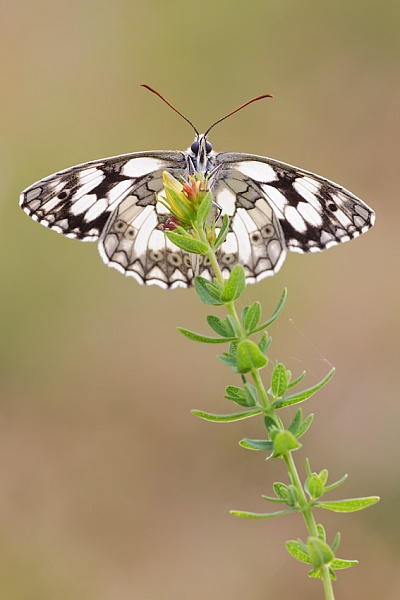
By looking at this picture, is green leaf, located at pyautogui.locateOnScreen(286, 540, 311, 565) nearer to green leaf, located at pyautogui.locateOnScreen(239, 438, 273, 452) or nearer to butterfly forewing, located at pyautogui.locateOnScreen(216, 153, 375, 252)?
green leaf, located at pyautogui.locateOnScreen(239, 438, 273, 452)

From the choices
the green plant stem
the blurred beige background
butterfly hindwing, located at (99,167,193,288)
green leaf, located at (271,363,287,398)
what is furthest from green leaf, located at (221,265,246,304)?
the blurred beige background

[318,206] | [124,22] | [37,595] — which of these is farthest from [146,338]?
[318,206]

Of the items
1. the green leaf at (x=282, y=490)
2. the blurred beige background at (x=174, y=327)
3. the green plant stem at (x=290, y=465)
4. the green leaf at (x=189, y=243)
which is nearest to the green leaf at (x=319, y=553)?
the green plant stem at (x=290, y=465)

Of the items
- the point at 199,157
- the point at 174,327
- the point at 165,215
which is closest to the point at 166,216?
the point at 165,215

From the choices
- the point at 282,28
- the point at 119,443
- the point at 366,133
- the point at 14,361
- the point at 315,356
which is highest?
the point at 282,28

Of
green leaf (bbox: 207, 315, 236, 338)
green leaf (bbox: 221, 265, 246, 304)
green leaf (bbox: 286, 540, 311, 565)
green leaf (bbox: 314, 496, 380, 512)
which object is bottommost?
green leaf (bbox: 286, 540, 311, 565)

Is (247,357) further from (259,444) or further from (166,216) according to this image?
(166,216)

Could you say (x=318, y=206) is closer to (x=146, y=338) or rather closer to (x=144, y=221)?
(x=144, y=221)
